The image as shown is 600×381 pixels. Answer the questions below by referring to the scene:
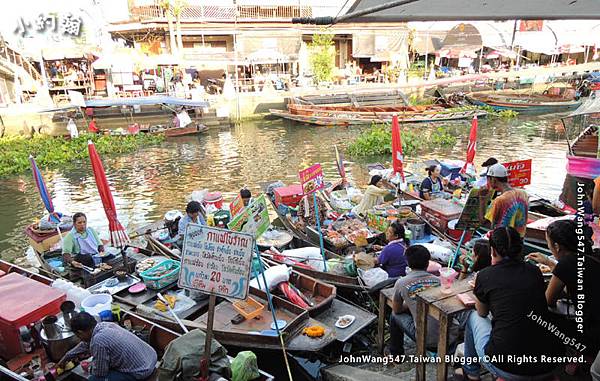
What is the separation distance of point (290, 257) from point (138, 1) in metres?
37.0

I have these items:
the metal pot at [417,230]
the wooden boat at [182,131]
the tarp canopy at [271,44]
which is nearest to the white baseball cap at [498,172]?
the metal pot at [417,230]

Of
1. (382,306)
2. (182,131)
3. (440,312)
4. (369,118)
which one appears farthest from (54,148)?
(440,312)

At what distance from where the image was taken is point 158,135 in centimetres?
2641

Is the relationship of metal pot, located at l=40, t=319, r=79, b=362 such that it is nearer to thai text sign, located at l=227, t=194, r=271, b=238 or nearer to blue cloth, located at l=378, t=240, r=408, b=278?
thai text sign, located at l=227, t=194, r=271, b=238

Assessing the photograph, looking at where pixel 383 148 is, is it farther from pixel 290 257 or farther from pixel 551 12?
pixel 551 12

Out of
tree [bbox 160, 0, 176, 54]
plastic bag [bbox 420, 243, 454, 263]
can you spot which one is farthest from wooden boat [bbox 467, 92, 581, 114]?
plastic bag [bbox 420, 243, 454, 263]

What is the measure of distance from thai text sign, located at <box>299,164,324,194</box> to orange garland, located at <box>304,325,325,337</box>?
10.8ft

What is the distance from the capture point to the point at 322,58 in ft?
116

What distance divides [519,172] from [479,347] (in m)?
Answer: 6.02

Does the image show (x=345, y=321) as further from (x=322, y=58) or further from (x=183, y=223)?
(x=322, y=58)

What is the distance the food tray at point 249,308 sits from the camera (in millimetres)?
6240

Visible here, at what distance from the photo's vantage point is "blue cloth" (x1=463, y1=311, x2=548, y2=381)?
3.76 m

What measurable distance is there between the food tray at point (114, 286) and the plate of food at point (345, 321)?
3770 mm

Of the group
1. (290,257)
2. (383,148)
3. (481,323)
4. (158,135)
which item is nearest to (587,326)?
(481,323)
